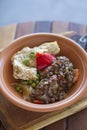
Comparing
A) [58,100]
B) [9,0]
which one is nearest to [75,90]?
[58,100]

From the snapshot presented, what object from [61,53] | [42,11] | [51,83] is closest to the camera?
[51,83]

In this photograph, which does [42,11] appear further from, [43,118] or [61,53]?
[43,118]

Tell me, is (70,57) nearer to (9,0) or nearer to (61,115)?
(61,115)

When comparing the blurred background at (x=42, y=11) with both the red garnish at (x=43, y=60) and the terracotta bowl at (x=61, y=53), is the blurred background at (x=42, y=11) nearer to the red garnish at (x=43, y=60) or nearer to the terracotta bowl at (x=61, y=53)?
the terracotta bowl at (x=61, y=53)

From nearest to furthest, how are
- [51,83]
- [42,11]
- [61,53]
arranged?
[51,83]
[61,53]
[42,11]

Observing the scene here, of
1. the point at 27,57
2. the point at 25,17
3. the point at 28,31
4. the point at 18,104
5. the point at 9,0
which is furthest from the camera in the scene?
the point at 9,0

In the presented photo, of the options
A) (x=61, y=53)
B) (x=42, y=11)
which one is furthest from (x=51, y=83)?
(x=42, y=11)

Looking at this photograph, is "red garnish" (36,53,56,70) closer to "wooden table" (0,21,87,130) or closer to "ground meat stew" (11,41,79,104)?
"ground meat stew" (11,41,79,104)
